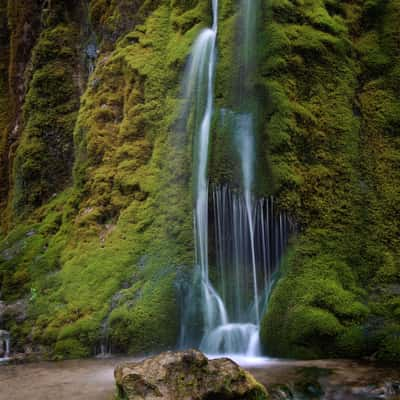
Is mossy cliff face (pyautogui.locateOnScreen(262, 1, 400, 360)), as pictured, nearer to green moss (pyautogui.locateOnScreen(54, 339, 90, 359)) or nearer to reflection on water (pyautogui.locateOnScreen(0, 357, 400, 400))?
reflection on water (pyautogui.locateOnScreen(0, 357, 400, 400))

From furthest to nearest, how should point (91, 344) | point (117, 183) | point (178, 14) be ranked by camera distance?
point (178, 14) → point (117, 183) → point (91, 344)

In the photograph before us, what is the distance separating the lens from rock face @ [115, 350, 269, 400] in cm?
590

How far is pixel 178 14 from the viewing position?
14.1m

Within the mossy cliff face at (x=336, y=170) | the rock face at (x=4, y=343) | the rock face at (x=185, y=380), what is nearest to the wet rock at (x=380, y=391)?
the rock face at (x=185, y=380)

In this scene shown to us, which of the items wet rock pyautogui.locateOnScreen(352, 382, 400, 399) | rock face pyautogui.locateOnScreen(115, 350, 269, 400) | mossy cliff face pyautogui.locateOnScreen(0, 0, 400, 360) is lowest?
wet rock pyautogui.locateOnScreen(352, 382, 400, 399)

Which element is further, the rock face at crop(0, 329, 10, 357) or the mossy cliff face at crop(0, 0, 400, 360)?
the rock face at crop(0, 329, 10, 357)

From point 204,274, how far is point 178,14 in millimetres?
6805

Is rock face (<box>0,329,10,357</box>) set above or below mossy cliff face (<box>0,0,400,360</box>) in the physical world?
below

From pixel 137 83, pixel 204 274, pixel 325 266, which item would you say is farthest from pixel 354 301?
pixel 137 83

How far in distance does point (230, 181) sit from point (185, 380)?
546 cm

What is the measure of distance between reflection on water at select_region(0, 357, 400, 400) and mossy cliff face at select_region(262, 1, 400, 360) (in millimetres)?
868

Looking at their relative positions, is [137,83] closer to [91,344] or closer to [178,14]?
[178,14]

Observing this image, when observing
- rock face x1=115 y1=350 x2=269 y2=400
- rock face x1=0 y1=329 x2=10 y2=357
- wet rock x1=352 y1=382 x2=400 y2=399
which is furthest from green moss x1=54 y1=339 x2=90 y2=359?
wet rock x1=352 y1=382 x2=400 y2=399

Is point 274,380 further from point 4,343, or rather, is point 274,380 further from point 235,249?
point 4,343
